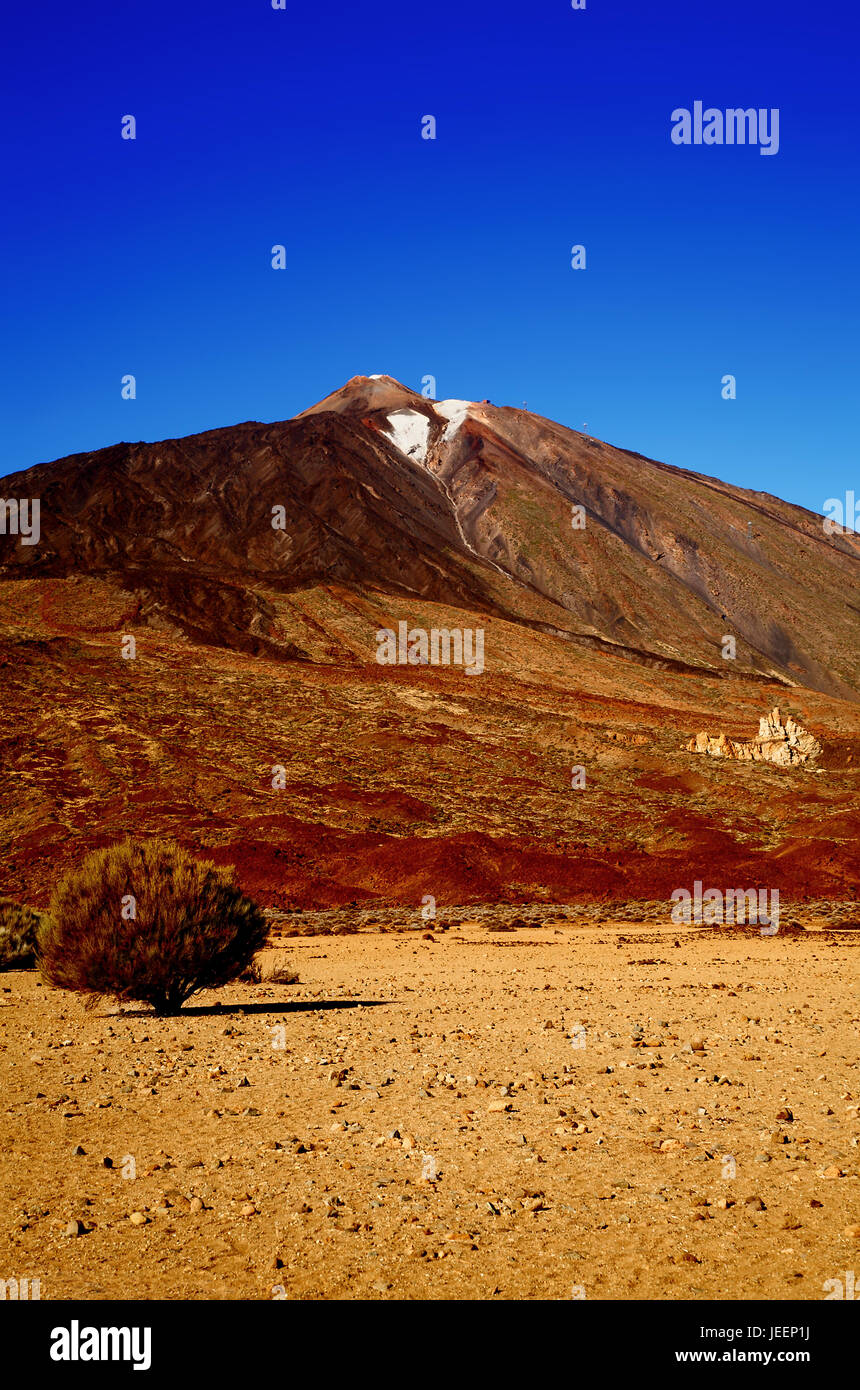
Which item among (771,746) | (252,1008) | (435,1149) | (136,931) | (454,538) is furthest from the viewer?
(454,538)

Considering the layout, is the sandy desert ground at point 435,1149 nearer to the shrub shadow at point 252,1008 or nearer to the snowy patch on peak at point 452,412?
the shrub shadow at point 252,1008

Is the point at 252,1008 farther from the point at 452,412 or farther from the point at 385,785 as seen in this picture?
the point at 452,412

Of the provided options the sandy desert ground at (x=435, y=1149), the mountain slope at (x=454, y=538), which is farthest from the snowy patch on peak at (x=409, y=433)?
the sandy desert ground at (x=435, y=1149)

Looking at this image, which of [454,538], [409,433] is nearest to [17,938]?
[454,538]

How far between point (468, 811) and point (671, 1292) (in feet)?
112

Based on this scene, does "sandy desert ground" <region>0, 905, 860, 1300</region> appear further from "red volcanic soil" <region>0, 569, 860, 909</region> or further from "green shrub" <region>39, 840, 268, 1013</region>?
"red volcanic soil" <region>0, 569, 860, 909</region>

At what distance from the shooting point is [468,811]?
39125mm

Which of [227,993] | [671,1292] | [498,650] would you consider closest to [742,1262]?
[671,1292]

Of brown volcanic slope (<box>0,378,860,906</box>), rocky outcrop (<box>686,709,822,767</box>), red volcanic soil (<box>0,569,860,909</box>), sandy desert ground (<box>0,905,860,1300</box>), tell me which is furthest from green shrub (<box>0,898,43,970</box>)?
rocky outcrop (<box>686,709,822,767</box>)

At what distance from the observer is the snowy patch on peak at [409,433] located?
511 ft

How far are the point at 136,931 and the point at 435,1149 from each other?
6576 mm

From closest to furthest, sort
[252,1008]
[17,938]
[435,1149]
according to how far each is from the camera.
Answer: [435,1149] < [252,1008] < [17,938]

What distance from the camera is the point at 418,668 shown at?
69938 mm

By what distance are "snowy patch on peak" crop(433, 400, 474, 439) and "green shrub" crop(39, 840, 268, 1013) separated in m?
148
